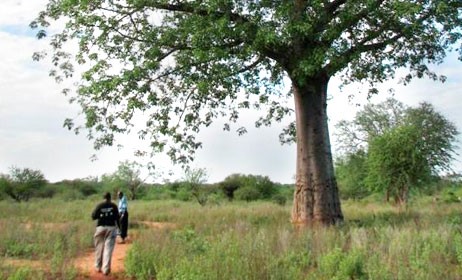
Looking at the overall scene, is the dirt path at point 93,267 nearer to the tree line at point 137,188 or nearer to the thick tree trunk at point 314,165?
the thick tree trunk at point 314,165

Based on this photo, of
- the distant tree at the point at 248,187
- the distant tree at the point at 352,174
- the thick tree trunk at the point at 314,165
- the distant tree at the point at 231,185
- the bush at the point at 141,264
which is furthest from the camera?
the distant tree at the point at 231,185

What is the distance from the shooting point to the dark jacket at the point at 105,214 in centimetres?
1141

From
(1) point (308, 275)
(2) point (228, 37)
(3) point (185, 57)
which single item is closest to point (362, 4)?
(2) point (228, 37)

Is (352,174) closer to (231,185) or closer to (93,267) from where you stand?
(231,185)

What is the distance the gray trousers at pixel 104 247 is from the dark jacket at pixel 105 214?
4.1 inches

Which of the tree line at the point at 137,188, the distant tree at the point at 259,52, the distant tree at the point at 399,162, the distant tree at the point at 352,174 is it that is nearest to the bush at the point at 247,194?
the tree line at the point at 137,188

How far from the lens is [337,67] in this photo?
14000 millimetres

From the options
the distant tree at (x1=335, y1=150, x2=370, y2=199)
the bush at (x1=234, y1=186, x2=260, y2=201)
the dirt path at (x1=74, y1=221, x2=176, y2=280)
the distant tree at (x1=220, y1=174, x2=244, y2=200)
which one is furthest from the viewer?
the distant tree at (x1=220, y1=174, x2=244, y2=200)

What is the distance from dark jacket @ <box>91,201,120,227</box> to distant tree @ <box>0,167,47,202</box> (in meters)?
39.6

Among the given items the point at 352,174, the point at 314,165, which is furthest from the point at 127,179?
the point at 314,165

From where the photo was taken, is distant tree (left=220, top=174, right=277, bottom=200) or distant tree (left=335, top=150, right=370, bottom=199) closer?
distant tree (left=335, top=150, right=370, bottom=199)

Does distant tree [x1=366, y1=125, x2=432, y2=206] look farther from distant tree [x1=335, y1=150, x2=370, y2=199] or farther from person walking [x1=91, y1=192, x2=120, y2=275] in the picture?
person walking [x1=91, y1=192, x2=120, y2=275]

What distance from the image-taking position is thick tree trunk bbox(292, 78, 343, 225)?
51.0ft

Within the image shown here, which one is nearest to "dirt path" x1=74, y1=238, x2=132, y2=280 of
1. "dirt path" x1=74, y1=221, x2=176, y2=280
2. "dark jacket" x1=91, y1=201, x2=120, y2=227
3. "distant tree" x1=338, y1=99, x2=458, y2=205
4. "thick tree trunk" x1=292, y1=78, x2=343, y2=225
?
"dirt path" x1=74, y1=221, x2=176, y2=280
